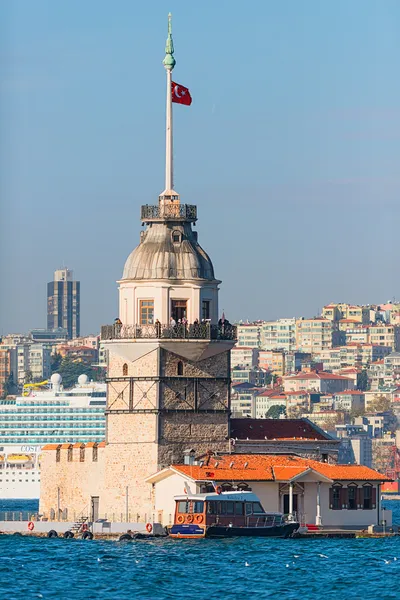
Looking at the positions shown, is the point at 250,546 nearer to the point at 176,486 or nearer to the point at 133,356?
the point at 176,486

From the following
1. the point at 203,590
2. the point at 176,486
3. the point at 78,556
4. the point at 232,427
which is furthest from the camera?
the point at 232,427

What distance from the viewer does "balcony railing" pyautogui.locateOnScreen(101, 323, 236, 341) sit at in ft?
290

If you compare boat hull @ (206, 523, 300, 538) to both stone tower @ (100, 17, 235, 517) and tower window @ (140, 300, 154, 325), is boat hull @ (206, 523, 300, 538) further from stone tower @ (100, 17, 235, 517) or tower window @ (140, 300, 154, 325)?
tower window @ (140, 300, 154, 325)

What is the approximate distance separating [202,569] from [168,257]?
19.5 meters

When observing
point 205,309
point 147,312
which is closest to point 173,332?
point 147,312

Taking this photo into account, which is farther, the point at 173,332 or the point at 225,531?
the point at 173,332

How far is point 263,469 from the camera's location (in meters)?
86.9

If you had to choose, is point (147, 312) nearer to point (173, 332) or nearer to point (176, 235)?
point (173, 332)

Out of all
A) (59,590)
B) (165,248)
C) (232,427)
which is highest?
(165,248)

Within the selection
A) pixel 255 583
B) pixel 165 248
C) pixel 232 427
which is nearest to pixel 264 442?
pixel 232 427

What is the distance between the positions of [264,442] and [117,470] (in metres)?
6.09

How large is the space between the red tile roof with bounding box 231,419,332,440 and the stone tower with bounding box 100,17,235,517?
5.95 feet

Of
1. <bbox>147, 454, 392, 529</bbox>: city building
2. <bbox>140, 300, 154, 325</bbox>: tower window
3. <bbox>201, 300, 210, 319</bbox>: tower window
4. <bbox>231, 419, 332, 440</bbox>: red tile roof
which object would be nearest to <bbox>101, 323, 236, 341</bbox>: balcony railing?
<bbox>140, 300, 154, 325</bbox>: tower window

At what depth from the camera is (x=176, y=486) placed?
85.3 metres
